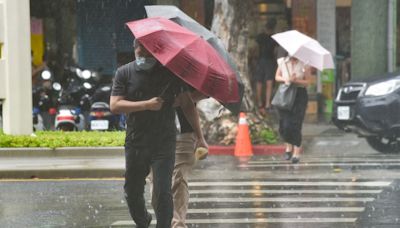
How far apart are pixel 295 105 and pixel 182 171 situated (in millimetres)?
6240

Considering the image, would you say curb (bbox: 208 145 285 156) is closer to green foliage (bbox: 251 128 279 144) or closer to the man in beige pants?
green foliage (bbox: 251 128 279 144)

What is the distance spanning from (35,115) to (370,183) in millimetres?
7575

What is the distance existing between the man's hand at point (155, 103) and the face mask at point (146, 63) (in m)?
0.26

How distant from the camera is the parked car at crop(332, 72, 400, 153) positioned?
1478cm

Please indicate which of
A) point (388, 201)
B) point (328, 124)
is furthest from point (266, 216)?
point (328, 124)

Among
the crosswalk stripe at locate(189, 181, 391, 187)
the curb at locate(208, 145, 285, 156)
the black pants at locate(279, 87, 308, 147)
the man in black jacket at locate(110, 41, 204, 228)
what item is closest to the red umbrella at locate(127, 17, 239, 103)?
the man in black jacket at locate(110, 41, 204, 228)

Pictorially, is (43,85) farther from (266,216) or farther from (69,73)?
(266,216)

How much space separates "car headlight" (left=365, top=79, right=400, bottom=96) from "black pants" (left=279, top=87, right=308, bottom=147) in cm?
145

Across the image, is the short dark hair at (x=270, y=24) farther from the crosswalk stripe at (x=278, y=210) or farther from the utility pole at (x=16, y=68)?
the crosswalk stripe at (x=278, y=210)

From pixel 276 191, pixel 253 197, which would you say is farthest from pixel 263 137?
pixel 253 197

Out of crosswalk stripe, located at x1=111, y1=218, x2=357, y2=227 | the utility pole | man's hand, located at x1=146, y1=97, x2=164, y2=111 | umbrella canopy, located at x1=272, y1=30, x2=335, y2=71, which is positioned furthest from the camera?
umbrella canopy, located at x1=272, y1=30, x2=335, y2=71

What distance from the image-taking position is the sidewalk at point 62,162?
41.3 ft

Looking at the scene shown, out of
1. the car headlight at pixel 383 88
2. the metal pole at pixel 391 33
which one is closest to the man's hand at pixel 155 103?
the car headlight at pixel 383 88

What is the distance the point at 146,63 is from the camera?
735cm
